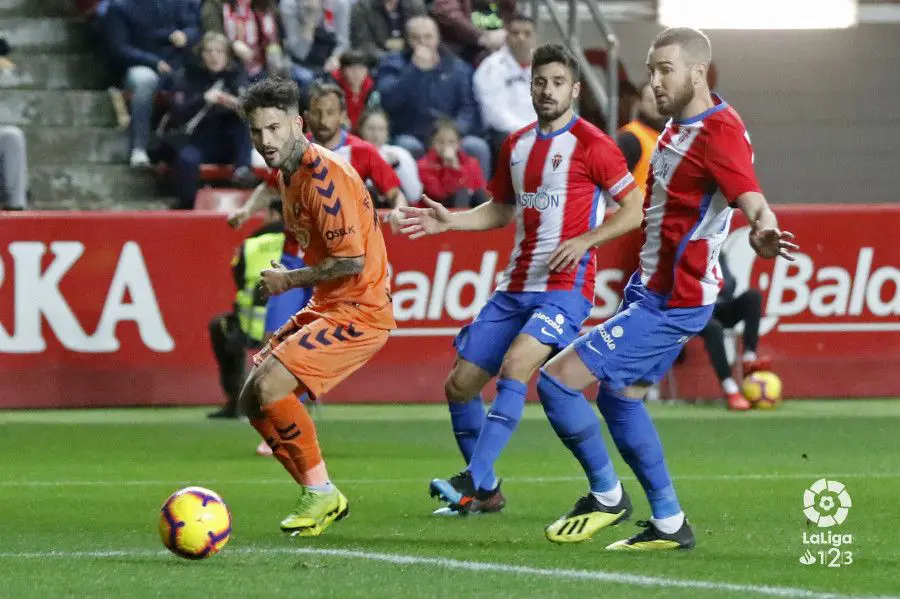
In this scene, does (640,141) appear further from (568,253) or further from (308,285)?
(308,285)

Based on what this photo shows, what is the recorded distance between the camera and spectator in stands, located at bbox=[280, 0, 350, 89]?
17.0m

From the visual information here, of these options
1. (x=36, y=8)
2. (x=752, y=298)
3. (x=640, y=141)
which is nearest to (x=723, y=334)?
(x=752, y=298)

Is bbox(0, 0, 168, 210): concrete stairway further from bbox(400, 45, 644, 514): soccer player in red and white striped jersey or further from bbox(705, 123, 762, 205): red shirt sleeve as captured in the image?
bbox(705, 123, 762, 205): red shirt sleeve

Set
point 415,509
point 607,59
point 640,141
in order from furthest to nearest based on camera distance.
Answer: point 607,59 < point 640,141 < point 415,509

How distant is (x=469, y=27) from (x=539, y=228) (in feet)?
30.8

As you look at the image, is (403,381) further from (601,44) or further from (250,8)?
(601,44)

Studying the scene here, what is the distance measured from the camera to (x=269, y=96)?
746 cm

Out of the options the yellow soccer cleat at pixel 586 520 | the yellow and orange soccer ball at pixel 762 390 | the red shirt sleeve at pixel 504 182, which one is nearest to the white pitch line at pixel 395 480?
the red shirt sleeve at pixel 504 182

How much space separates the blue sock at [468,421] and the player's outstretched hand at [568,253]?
0.95 m

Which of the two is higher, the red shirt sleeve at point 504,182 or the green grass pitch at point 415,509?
the red shirt sleeve at point 504,182

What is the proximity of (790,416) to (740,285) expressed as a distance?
4.77 ft

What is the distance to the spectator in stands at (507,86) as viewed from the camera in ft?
54.2

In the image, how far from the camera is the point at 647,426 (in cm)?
720

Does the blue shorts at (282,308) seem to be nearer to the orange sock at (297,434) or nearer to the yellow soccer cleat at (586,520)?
the orange sock at (297,434)
